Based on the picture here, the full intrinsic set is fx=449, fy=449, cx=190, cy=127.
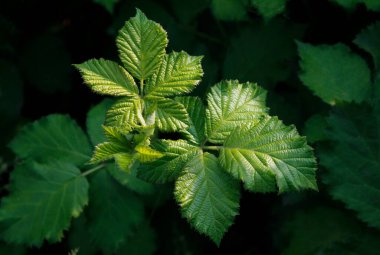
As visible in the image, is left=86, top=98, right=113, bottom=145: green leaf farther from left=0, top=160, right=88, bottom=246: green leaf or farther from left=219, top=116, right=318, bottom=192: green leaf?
left=219, top=116, right=318, bottom=192: green leaf

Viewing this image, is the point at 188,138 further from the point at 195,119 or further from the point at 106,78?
the point at 106,78

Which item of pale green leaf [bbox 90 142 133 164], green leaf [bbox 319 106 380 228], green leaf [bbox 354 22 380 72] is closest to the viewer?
pale green leaf [bbox 90 142 133 164]

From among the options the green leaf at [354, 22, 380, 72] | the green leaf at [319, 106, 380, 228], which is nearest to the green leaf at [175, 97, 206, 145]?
the green leaf at [319, 106, 380, 228]

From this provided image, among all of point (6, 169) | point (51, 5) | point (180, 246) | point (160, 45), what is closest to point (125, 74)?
point (160, 45)

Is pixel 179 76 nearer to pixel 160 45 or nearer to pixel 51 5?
pixel 160 45

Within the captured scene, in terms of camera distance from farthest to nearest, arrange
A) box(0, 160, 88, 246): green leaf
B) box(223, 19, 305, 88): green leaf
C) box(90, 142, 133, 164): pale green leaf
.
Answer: box(223, 19, 305, 88): green leaf
box(0, 160, 88, 246): green leaf
box(90, 142, 133, 164): pale green leaf

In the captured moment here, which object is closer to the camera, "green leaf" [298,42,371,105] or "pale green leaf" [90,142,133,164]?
"pale green leaf" [90,142,133,164]
